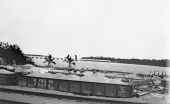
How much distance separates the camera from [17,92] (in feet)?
102

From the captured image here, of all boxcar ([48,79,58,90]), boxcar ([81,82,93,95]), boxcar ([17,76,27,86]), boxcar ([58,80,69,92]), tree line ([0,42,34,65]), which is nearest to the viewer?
boxcar ([81,82,93,95])

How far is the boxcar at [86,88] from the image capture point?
33.4 metres

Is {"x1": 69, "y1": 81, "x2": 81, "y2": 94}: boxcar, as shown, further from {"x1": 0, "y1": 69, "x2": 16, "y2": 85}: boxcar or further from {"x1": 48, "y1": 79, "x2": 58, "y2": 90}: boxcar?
{"x1": 0, "y1": 69, "x2": 16, "y2": 85}: boxcar

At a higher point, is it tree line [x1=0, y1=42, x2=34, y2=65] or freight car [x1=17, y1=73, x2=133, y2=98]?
tree line [x1=0, y1=42, x2=34, y2=65]

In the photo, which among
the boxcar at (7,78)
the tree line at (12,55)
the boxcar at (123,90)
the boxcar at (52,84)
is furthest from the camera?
the tree line at (12,55)

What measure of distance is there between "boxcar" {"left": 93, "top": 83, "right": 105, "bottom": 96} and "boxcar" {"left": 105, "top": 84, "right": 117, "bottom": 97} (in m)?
0.46

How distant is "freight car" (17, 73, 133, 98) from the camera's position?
32562mm

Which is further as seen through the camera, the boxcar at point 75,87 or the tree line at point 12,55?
the tree line at point 12,55

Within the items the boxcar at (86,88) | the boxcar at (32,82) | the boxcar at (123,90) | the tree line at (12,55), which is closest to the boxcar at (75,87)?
the boxcar at (86,88)

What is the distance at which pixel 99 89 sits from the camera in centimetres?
3300

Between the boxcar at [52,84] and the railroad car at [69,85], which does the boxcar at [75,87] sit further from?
the boxcar at [52,84]

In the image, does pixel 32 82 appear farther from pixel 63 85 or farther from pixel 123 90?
pixel 123 90

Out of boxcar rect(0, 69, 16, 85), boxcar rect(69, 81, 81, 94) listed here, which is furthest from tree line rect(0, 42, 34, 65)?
boxcar rect(69, 81, 81, 94)

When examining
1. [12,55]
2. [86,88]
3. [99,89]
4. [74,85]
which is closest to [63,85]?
[74,85]
